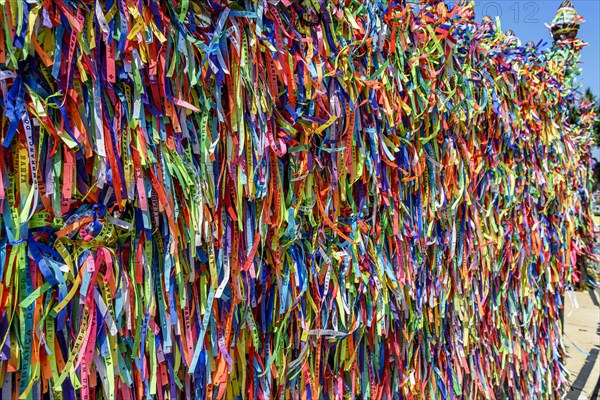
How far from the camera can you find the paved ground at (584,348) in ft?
8.45

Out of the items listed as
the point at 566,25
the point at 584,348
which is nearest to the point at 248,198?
the point at 566,25

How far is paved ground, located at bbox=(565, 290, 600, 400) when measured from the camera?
257cm

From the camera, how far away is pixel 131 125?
739 mm

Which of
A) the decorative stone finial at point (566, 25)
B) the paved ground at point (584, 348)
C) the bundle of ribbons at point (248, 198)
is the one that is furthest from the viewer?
the decorative stone finial at point (566, 25)

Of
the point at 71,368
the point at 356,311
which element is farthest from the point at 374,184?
the point at 71,368

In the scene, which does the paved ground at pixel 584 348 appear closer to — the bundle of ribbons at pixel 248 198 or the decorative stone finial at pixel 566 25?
A: the bundle of ribbons at pixel 248 198

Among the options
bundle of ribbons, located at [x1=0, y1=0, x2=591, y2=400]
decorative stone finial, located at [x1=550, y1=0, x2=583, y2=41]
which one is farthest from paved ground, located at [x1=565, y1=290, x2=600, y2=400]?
decorative stone finial, located at [x1=550, y1=0, x2=583, y2=41]

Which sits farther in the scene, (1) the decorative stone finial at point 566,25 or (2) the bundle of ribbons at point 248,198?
(1) the decorative stone finial at point 566,25

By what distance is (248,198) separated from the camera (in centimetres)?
90

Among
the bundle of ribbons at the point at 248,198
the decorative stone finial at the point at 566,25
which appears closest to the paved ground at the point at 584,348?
the bundle of ribbons at the point at 248,198

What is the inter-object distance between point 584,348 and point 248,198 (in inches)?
139

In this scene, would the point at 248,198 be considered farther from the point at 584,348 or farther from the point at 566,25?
the point at 584,348

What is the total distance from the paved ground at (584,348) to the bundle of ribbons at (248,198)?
4.14ft

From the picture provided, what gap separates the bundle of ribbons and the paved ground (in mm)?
1261
